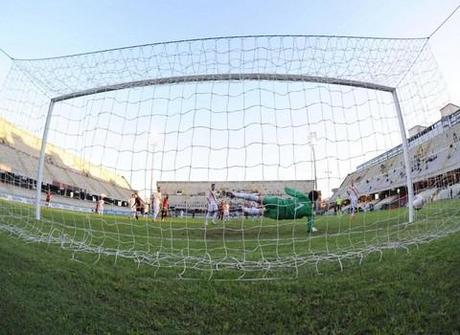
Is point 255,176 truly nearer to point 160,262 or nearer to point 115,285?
point 160,262

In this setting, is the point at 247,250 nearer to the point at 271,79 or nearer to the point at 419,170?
the point at 271,79

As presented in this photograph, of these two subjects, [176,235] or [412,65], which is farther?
[176,235]

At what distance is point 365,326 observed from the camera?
12.0 ft

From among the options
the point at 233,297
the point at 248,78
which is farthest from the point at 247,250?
the point at 248,78

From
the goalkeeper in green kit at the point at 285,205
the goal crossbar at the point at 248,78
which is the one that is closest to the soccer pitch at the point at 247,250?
the goalkeeper in green kit at the point at 285,205

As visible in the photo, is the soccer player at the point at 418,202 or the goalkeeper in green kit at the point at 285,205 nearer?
the goalkeeper in green kit at the point at 285,205

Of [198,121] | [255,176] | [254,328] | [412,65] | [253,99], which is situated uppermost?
[412,65]

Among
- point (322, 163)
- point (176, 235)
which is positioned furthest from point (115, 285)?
point (176, 235)

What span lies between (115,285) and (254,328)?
6.49 ft

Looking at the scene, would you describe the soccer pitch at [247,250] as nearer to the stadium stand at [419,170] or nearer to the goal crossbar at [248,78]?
the stadium stand at [419,170]

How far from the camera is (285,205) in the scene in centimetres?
856

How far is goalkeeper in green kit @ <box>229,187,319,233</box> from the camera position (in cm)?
775

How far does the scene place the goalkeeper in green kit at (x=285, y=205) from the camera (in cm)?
775

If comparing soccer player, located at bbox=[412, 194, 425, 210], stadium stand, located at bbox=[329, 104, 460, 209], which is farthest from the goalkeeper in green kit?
soccer player, located at bbox=[412, 194, 425, 210]
